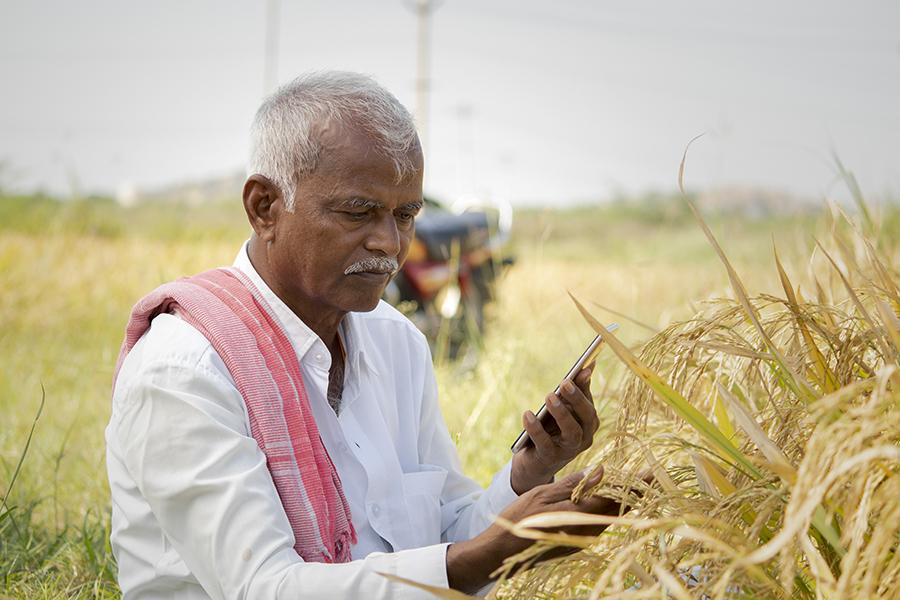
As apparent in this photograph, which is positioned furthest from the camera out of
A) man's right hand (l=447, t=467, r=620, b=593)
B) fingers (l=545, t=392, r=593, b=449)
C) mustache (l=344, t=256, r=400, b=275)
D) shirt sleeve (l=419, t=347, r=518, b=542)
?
shirt sleeve (l=419, t=347, r=518, b=542)

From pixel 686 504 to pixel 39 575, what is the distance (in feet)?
5.91

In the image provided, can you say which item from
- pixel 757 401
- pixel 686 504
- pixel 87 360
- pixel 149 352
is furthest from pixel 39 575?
pixel 87 360

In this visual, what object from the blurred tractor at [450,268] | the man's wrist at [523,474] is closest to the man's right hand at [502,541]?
the man's wrist at [523,474]

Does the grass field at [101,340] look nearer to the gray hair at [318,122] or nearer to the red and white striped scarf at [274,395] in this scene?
the red and white striped scarf at [274,395]

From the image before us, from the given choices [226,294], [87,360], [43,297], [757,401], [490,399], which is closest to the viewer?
[226,294]

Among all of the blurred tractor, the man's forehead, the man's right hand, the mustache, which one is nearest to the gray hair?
the man's forehead

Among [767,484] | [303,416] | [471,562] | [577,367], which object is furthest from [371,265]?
[767,484]

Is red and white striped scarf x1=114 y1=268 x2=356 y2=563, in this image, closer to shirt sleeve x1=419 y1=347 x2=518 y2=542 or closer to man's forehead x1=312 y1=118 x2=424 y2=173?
man's forehead x1=312 y1=118 x2=424 y2=173

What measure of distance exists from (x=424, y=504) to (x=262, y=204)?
0.79 meters

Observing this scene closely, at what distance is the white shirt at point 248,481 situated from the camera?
1.81 metres

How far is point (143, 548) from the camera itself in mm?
2068

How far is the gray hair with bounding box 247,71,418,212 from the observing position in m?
2.18

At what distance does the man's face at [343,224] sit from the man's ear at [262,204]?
24 mm

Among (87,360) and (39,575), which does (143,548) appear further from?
(87,360)
